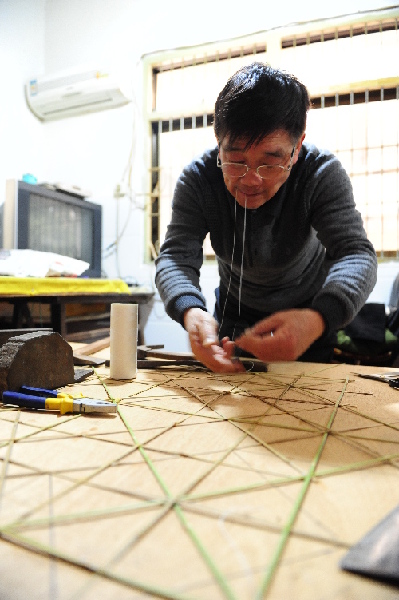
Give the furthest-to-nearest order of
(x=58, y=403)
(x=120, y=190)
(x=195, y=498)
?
(x=120, y=190) < (x=58, y=403) < (x=195, y=498)

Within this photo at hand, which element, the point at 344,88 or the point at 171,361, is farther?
the point at 344,88

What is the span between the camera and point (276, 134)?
2.98 feet

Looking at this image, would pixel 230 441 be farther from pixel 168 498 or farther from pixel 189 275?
pixel 189 275

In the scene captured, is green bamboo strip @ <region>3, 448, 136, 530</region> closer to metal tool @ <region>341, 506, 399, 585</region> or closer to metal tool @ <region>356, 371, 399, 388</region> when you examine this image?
metal tool @ <region>341, 506, 399, 585</region>

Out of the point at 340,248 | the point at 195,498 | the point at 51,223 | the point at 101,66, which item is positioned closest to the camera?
the point at 195,498

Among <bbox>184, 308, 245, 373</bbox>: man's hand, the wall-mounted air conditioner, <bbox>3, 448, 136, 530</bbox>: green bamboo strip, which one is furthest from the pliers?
the wall-mounted air conditioner

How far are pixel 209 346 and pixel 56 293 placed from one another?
147cm

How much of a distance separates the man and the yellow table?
1005 millimetres

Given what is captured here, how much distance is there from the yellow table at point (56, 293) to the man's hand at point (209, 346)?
4.19 feet

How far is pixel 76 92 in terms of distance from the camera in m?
3.21

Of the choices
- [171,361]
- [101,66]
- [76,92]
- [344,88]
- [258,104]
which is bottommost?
[171,361]

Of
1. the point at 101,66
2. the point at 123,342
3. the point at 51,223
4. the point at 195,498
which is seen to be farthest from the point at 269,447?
the point at 101,66

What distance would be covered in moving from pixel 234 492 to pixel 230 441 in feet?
0.46

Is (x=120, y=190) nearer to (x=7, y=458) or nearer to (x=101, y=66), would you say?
(x=101, y=66)
